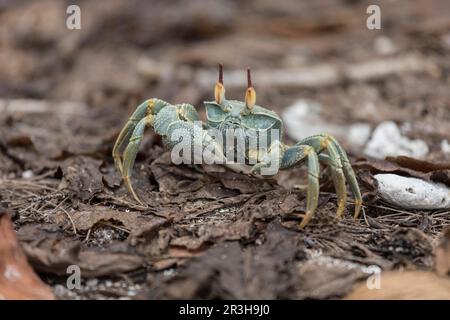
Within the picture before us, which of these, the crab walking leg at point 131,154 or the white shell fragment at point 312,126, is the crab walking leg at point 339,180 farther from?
the white shell fragment at point 312,126

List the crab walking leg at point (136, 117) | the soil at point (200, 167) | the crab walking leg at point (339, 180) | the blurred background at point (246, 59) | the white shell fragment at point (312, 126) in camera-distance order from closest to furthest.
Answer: the soil at point (200, 167), the crab walking leg at point (339, 180), the crab walking leg at point (136, 117), the white shell fragment at point (312, 126), the blurred background at point (246, 59)

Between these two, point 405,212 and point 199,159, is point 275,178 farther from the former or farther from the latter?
point 405,212

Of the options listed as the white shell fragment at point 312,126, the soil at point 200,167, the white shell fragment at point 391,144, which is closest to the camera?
the soil at point 200,167

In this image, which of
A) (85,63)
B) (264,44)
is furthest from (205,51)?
(85,63)

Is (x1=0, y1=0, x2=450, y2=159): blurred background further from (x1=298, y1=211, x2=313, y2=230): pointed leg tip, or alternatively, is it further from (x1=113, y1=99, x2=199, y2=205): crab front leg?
(x1=298, y1=211, x2=313, y2=230): pointed leg tip

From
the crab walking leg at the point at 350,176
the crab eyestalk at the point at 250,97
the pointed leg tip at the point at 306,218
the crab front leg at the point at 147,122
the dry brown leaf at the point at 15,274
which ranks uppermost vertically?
the crab eyestalk at the point at 250,97

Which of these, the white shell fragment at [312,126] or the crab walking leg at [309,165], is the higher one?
the crab walking leg at [309,165]

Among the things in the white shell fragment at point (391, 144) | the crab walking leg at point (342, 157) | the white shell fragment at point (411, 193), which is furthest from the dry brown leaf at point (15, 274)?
the white shell fragment at point (391, 144)

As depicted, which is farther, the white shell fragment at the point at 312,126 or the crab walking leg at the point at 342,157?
the white shell fragment at the point at 312,126
